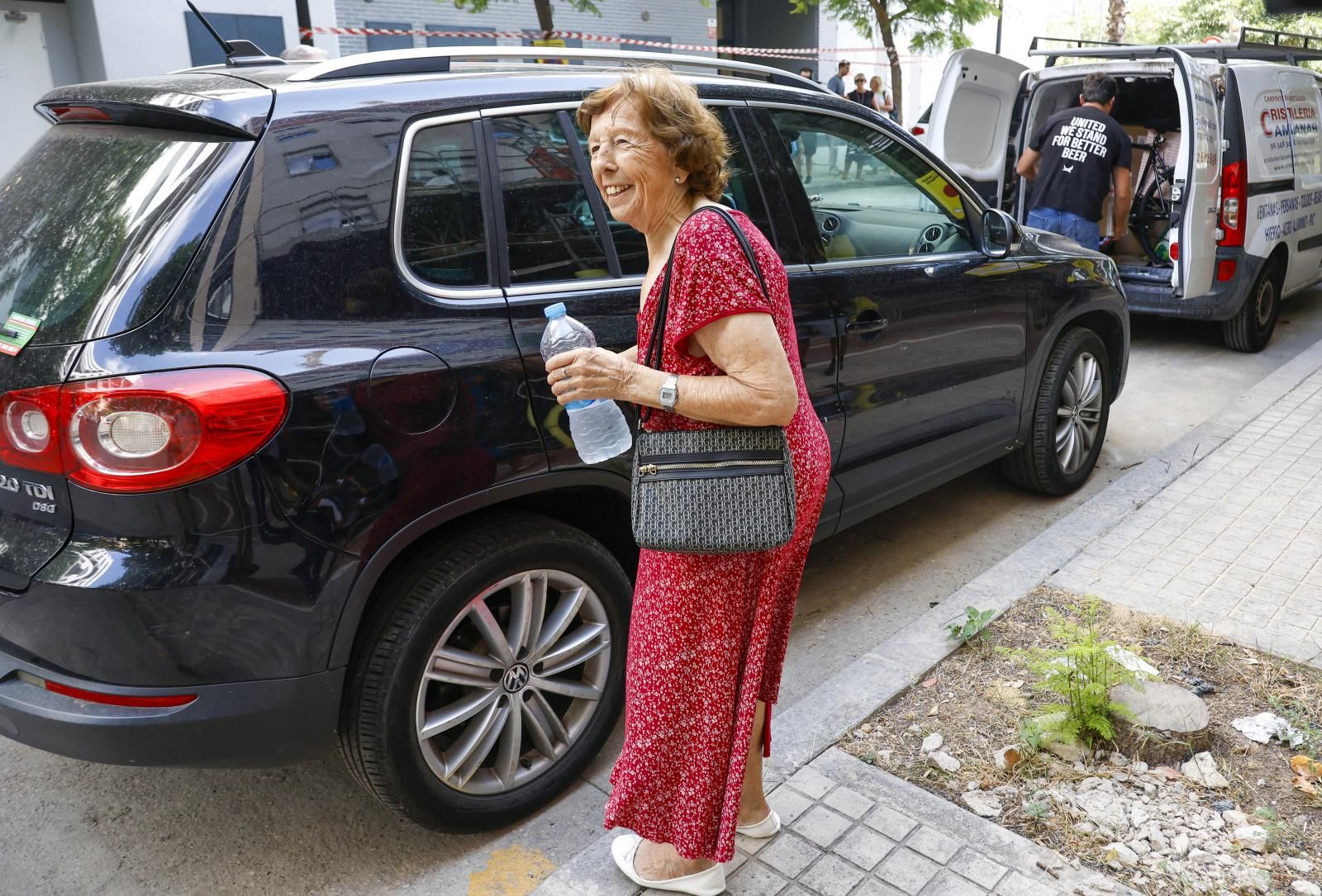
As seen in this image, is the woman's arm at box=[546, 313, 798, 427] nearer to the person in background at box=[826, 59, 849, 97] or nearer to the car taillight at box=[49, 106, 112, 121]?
the car taillight at box=[49, 106, 112, 121]

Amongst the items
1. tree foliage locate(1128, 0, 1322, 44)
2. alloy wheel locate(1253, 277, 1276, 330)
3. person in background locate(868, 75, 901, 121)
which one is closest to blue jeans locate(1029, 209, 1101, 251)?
alloy wheel locate(1253, 277, 1276, 330)

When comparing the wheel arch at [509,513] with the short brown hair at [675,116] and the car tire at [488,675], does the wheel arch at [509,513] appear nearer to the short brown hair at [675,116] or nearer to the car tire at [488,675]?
the car tire at [488,675]

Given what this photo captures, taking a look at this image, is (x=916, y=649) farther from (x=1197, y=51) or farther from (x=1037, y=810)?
(x=1197, y=51)

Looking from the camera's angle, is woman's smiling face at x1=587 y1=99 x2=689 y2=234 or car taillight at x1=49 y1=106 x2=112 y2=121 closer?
woman's smiling face at x1=587 y1=99 x2=689 y2=234

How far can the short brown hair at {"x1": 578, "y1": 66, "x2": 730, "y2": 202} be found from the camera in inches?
78.0

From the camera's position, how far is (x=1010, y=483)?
521 cm

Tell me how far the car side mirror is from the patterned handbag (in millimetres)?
2570

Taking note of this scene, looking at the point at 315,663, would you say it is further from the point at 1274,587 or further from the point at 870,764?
the point at 1274,587

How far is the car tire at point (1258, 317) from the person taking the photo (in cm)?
766

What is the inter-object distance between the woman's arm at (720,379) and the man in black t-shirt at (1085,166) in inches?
229

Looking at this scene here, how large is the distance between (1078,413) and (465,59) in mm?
3295

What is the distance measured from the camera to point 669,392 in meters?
1.96

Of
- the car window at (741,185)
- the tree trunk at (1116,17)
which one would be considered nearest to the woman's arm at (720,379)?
the car window at (741,185)

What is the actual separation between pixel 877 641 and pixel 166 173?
2678 millimetres
